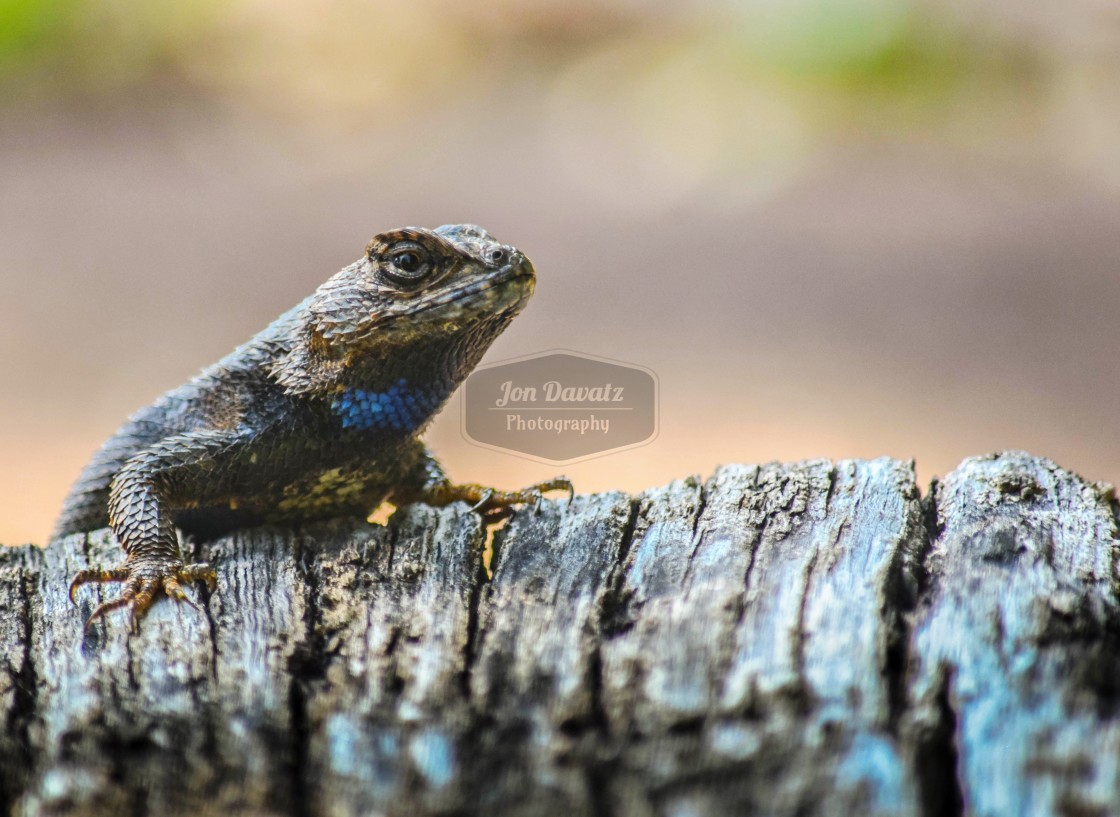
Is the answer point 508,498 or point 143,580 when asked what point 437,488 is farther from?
point 143,580

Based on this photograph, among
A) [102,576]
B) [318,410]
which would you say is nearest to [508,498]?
[318,410]

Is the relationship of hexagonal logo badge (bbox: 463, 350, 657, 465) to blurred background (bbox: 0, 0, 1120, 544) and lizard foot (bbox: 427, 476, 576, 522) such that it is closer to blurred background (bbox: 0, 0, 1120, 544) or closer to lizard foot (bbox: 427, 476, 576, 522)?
lizard foot (bbox: 427, 476, 576, 522)

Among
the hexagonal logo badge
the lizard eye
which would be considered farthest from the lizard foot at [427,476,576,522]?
the lizard eye

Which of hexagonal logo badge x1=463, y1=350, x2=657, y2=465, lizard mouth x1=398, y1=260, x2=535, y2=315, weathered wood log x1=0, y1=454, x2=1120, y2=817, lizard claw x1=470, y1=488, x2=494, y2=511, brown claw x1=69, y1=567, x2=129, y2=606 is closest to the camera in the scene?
weathered wood log x1=0, y1=454, x2=1120, y2=817

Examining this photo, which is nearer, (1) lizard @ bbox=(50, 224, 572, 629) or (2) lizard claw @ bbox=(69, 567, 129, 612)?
(2) lizard claw @ bbox=(69, 567, 129, 612)

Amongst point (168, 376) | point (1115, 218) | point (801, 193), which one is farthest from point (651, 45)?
point (168, 376)

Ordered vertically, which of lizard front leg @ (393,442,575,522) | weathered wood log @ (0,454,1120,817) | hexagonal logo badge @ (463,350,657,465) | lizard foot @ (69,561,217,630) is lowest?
weathered wood log @ (0,454,1120,817)
